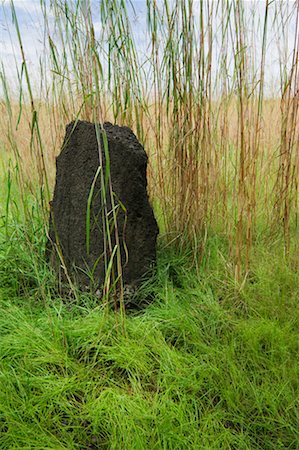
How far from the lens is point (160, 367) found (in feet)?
3.89

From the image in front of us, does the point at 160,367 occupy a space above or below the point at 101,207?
below

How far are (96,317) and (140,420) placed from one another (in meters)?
0.39

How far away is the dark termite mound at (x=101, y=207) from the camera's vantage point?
1454mm

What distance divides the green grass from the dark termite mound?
113mm

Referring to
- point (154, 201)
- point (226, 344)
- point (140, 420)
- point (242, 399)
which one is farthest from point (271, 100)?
point (140, 420)

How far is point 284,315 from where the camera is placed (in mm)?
1380

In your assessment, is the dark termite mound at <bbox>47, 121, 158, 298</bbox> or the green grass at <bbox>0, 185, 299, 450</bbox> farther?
the dark termite mound at <bbox>47, 121, 158, 298</bbox>

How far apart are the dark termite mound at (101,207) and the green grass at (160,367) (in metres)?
0.11

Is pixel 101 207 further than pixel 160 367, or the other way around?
pixel 101 207

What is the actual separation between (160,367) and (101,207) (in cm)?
58

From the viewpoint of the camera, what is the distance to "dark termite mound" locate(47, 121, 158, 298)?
1.45 metres

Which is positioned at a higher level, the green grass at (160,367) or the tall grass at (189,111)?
the tall grass at (189,111)

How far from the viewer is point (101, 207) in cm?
143

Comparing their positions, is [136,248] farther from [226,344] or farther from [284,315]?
[284,315]
